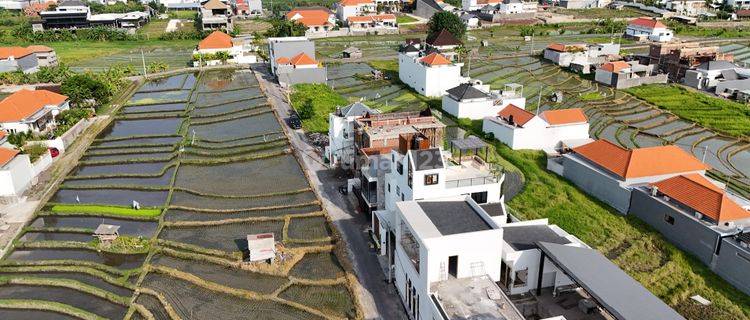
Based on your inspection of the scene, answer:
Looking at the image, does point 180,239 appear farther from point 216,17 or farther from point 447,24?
point 216,17

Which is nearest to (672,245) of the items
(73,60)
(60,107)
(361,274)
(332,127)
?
(361,274)

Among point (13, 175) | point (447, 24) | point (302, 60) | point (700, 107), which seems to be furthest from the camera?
point (447, 24)

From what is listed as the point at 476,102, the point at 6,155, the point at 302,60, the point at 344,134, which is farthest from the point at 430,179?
the point at 302,60

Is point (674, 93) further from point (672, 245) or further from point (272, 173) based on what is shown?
point (272, 173)

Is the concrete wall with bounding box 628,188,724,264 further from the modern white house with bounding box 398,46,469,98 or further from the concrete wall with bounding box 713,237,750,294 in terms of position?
the modern white house with bounding box 398,46,469,98

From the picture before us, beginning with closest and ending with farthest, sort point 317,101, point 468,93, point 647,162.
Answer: point 647,162, point 468,93, point 317,101

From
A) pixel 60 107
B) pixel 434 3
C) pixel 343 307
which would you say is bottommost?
pixel 343 307

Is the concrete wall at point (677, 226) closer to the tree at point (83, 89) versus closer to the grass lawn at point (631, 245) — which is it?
the grass lawn at point (631, 245)

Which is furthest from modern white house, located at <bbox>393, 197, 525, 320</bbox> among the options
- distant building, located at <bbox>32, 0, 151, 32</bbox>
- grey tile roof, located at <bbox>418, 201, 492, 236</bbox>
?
distant building, located at <bbox>32, 0, 151, 32</bbox>
